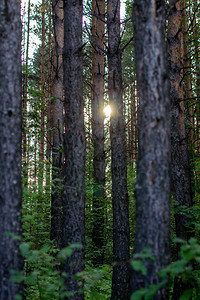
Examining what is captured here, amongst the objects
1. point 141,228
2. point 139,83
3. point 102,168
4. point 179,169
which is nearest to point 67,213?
point 141,228

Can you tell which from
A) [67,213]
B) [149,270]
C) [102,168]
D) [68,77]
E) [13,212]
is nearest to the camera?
[149,270]

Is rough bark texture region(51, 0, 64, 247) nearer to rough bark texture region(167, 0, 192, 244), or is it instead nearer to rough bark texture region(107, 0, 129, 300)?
rough bark texture region(107, 0, 129, 300)

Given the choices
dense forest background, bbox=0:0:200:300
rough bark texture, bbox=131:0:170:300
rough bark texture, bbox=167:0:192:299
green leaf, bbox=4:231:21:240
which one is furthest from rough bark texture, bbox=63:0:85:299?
rough bark texture, bbox=167:0:192:299

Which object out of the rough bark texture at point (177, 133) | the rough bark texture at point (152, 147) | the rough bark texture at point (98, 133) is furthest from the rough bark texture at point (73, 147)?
the rough bark texture at point (98, 133)

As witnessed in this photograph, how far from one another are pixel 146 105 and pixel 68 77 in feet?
7.48

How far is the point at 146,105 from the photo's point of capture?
10.2 ft

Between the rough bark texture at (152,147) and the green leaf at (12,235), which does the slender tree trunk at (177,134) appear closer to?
the rough bark texture at (152,147)

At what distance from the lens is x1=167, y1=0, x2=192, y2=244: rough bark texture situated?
6.15m

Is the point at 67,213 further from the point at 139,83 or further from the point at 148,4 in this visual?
the point at 148,4

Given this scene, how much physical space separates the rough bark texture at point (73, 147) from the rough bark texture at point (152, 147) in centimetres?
172

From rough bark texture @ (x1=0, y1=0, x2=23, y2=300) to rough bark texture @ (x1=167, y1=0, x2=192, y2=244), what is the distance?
3951mm

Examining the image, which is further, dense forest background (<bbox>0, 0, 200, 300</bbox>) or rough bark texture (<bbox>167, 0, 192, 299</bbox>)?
rough bark texture (<bbox>167, 0, 192, 299</bbox>)

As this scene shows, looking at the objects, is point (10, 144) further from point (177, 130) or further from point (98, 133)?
point (98, 133)

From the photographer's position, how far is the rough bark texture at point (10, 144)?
3262 mm
